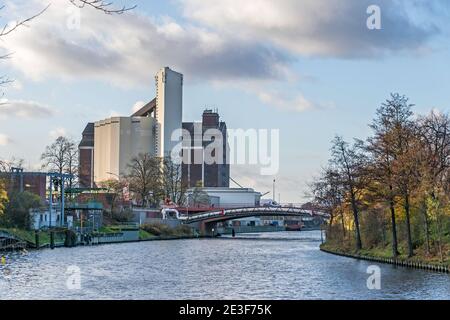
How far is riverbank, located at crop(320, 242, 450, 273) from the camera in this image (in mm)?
49744

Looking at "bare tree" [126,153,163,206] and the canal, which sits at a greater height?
"bare tree" [126,153,163,206]

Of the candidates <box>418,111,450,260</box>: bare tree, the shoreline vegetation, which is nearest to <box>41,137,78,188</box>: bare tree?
the shoreline vegetation

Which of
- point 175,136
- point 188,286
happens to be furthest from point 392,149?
→ point 175,136

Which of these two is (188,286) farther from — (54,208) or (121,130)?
(121,130)

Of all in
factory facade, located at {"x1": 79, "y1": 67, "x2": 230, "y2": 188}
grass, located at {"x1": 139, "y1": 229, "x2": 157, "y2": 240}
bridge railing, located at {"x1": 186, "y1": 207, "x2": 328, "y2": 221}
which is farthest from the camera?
factory facade, located at {"x1": 79, "y1": 67, "x2": 230, "y2": 188}

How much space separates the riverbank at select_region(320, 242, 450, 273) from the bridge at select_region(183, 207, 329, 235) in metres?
45.5

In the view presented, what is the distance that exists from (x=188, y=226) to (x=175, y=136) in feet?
190

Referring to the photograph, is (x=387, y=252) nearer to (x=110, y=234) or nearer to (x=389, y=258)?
(x=389, y=258)

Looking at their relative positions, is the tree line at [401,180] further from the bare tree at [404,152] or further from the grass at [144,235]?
the grass at [144,235]

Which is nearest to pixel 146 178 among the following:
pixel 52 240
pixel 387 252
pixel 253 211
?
pixel 253 211

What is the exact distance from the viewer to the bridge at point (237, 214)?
126 metres

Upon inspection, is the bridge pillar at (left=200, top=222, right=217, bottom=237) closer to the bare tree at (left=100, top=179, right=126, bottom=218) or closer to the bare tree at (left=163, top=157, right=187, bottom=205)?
the bare tree at (left=163, top=157, right=187, bottom=205)

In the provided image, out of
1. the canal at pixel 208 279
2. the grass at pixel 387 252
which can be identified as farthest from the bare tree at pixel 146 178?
the canal at pixel 208 279

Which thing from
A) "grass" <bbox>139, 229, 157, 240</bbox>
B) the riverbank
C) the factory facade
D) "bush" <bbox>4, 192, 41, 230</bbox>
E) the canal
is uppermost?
the factory facade
